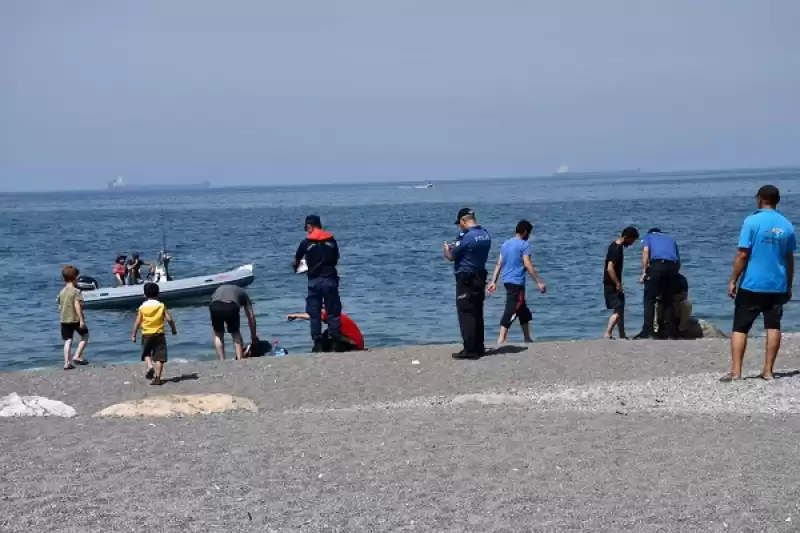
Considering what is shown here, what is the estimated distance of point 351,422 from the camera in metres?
9.00

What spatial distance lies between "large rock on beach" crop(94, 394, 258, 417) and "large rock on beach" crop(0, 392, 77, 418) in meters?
0.54

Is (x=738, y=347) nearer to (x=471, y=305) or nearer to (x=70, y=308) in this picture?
(x=471, y=305)

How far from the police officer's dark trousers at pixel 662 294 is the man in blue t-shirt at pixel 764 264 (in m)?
4.05

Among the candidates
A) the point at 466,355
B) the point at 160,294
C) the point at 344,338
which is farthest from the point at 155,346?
the point at 160,294

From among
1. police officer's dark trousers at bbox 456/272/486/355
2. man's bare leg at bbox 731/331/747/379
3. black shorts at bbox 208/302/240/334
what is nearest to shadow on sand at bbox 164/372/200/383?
black shorts at bbox 208/302/240/334

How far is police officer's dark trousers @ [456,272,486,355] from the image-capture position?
1264 cm

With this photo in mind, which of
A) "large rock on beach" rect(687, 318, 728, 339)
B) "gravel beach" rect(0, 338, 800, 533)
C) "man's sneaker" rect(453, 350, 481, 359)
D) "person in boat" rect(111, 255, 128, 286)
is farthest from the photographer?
"person in boat" rect(111, 255, 128, 286)

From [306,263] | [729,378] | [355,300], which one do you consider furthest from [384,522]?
[355,300]

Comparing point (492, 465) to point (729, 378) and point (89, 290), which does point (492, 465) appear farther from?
Answer: point (89, 290)

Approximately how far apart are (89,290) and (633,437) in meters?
21.9

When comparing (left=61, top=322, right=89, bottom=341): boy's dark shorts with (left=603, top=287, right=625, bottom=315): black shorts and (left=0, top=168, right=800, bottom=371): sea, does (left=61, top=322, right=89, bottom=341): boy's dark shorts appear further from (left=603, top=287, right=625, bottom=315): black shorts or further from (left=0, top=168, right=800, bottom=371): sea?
(left=603, top=287, right=625, bottom=315): black shorts

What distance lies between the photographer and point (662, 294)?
14555 millimetres

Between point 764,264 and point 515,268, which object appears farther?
point 515,268

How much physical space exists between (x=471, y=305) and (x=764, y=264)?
367 cm
